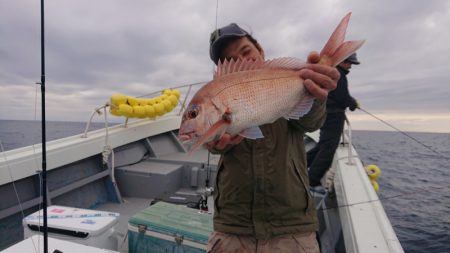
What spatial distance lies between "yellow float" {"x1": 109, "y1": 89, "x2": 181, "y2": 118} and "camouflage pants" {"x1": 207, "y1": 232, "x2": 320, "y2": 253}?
474 cm

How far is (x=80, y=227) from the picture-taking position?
2.91 meters

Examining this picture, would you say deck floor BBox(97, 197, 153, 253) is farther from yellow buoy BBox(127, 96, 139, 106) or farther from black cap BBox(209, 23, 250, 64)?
black cap BBox(209, 23, 250, 64)

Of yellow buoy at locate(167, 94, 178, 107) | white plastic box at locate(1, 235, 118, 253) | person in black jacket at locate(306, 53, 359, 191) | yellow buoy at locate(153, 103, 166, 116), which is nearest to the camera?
white plastic box at locate(1, 235, 118, 253)

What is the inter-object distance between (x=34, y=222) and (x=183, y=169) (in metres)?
3.42

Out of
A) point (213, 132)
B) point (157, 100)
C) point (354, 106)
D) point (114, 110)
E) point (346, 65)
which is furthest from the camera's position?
point (157, 100)

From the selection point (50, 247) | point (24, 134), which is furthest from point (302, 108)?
point (24, 134)

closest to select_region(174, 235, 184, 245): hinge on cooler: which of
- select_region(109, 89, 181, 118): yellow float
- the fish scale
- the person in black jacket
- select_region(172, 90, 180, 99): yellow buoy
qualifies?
the fish scale

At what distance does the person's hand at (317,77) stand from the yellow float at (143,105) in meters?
5.00

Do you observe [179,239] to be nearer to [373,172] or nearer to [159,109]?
[373,172]

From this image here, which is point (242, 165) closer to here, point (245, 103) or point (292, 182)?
point (292, 182)

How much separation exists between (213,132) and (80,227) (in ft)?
7.06

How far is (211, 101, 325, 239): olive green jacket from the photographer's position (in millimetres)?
1806

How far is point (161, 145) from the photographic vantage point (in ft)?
24.4

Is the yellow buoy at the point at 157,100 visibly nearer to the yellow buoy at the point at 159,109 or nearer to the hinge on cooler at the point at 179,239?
the yellow buoy at the point at 159,109
